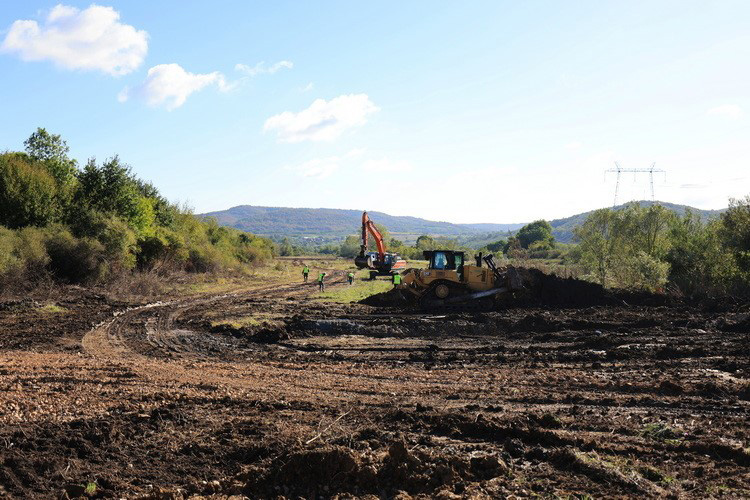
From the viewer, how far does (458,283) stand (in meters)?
23.8

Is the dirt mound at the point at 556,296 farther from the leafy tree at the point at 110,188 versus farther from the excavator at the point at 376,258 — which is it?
the leafy tree at the point at 110,188

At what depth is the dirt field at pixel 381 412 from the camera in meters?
6.00

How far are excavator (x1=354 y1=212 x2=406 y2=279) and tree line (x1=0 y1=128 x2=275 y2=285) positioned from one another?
1233 centimetres

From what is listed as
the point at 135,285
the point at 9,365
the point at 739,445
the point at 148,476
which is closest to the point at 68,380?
the point at 9,365

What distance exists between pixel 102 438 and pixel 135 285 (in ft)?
81.5

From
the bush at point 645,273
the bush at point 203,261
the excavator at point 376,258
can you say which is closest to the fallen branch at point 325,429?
the bush at point 645,273

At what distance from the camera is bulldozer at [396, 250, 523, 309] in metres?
23.4

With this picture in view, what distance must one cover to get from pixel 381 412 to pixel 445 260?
15994mm

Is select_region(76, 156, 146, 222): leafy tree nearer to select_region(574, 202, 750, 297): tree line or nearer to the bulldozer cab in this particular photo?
the bulldozer cab

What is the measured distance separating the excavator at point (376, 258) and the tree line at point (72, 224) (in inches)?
485

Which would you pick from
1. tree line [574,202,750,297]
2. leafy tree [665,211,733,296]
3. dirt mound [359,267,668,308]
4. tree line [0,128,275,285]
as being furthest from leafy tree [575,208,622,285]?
tree line [0,128,275,285]

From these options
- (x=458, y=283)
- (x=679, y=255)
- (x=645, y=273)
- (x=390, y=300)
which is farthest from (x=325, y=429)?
(x=679, y=255)

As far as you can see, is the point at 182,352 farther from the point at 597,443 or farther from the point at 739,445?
the point at 739,445

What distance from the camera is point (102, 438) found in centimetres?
718
